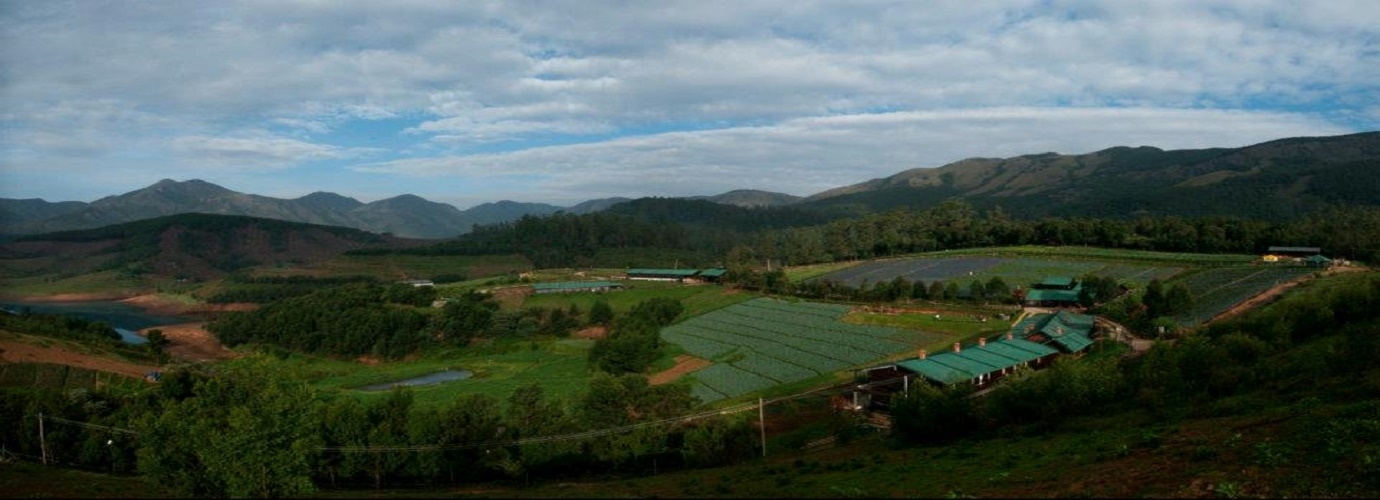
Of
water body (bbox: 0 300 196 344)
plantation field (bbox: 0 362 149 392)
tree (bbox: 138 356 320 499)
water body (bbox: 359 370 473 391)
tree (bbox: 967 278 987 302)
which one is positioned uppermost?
tree (bbox: 138 356 320 499)

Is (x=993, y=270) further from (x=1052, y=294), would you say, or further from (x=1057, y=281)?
(x=1052, y=294)

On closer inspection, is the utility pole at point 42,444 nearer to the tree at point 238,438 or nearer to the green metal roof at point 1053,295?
the tree at point 238,438

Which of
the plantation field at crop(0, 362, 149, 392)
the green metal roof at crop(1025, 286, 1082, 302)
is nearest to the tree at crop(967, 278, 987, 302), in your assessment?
the green metal roof at crop(1025, 286, 1082, 302)

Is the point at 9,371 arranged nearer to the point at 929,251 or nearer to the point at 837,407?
the point at 837,407

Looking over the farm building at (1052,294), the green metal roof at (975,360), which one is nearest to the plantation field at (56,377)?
the green metal roof at (975,360)

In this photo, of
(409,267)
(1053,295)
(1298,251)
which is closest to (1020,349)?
(1053,295)

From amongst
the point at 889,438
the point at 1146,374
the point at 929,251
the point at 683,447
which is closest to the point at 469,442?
the point at 683,447

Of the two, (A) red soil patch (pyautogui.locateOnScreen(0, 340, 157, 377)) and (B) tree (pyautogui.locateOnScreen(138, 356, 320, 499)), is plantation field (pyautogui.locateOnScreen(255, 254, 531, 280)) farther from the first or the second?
(B) tree (pyautogui.locateOnScreen(138, 356, 320, 499))
